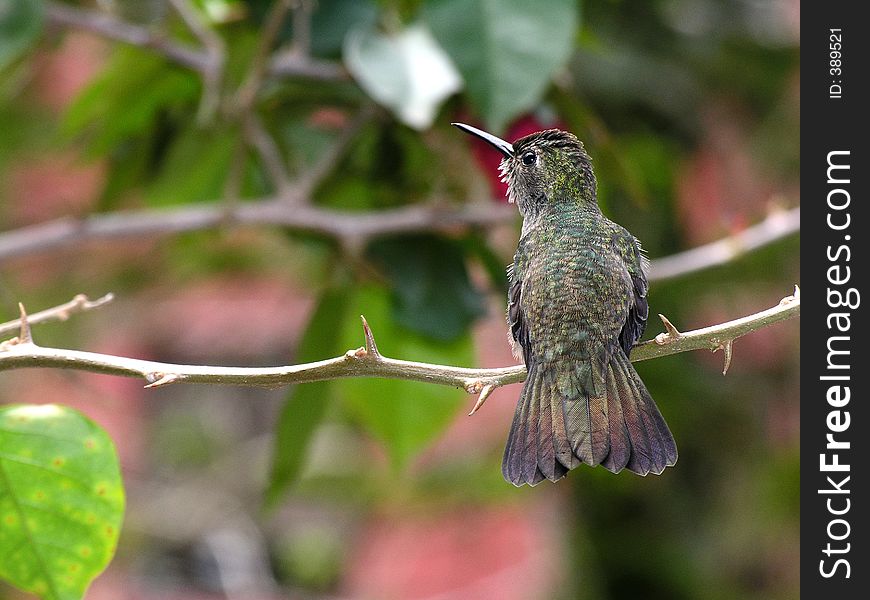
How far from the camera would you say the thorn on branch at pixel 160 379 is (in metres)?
0.52

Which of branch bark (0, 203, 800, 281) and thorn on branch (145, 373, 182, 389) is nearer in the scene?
thorn on branch (145, 373, 182, 389)

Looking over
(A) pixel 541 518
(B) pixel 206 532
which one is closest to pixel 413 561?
(A) pixel 541 518

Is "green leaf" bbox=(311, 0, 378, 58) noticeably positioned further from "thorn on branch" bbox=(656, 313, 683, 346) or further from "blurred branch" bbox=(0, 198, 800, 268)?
"thorn on branch" bbox=(656, 313, 683, 346)

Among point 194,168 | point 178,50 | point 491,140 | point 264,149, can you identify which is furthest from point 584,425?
point 194,168

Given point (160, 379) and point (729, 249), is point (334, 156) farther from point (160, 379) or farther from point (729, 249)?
point (160, 379)

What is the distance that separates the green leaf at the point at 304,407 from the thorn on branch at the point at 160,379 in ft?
2.07

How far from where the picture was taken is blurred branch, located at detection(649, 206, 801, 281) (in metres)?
1.12

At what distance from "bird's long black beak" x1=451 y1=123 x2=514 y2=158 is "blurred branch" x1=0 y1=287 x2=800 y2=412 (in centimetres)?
12

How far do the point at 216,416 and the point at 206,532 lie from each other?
1.34 feet

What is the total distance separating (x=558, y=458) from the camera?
1.44ft

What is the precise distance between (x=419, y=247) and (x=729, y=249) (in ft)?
1.19
